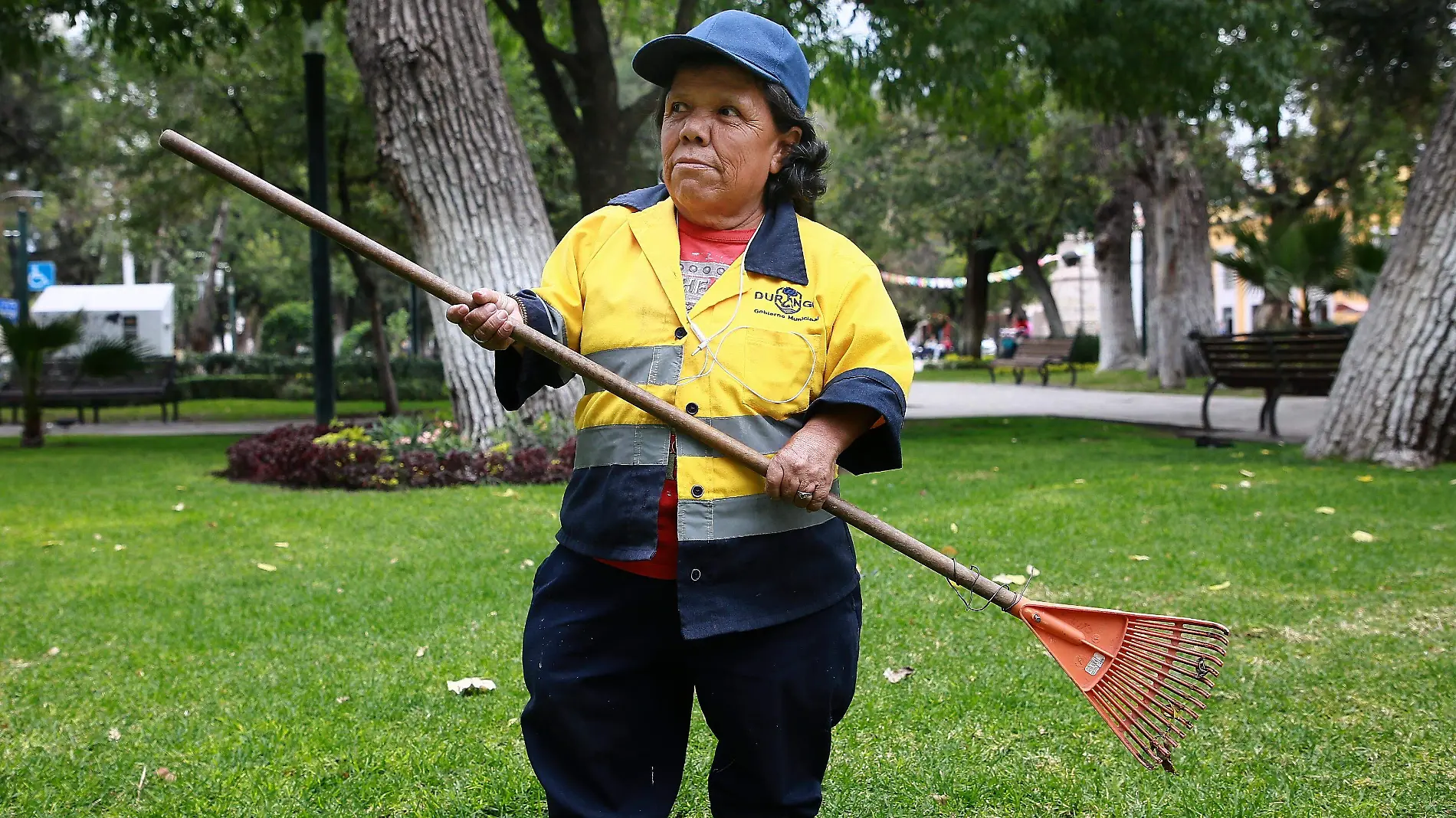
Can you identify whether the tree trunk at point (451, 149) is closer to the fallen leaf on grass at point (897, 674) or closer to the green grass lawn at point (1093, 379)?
the fallen leaf on grass at point (897, 674)

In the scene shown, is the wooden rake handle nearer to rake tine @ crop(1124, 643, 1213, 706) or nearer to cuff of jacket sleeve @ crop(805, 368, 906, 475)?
cuff of jacket sleeve @ crop(805, 368, 906, 475)

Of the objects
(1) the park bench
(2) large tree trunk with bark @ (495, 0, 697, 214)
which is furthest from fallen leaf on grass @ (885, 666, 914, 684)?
(1) the park bench

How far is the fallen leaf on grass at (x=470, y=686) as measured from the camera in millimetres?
3752

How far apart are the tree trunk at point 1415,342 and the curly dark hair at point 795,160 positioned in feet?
23.1

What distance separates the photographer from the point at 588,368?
2.18 meters

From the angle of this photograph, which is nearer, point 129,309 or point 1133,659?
point 1133,659

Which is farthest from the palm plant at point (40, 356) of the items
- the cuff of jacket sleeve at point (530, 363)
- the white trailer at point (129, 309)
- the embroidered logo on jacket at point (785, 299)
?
the white trailer at point (129, 309)

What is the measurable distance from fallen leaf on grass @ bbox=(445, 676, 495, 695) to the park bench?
44.4 feet

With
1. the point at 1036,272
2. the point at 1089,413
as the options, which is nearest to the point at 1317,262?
the point at 1089,413

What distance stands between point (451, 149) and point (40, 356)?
644 cm

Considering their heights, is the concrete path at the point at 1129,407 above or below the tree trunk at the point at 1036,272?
below

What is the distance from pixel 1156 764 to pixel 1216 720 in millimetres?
897

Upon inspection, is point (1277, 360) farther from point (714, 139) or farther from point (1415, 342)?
point (714, 139)

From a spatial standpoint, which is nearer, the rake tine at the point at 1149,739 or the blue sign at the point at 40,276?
the rake tine at the point at 1149,739
